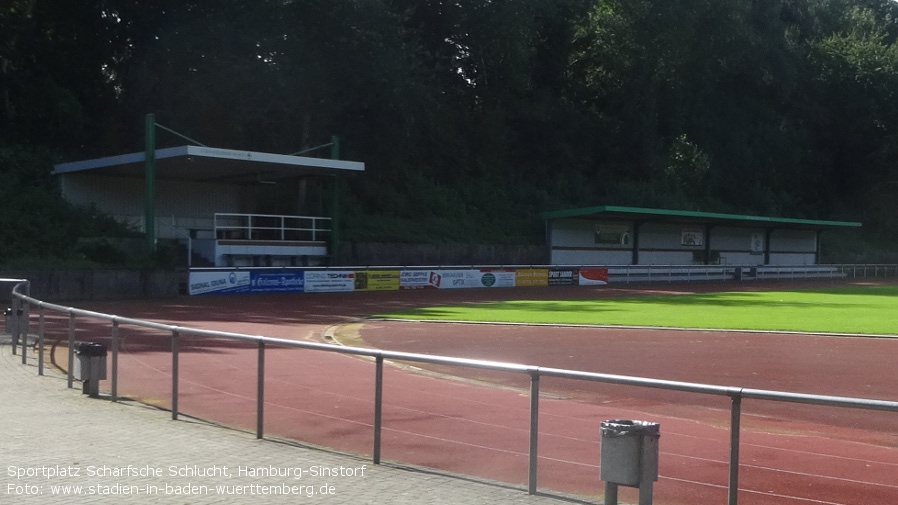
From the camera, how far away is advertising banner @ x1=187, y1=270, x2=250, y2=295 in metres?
38.4

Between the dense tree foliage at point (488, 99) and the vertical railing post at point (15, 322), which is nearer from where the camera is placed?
the vertical railing post at point (15, 322)

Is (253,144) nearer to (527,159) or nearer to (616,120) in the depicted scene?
(527,159)

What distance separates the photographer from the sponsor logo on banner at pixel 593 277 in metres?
54.2

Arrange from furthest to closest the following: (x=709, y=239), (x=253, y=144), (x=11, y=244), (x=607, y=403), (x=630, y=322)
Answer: (x=709, y=239)
(x=253, y=144)
(x=11, y=244)
(x=630, y=322)
(x=607, y=403)

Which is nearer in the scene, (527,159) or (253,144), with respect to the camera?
(253,144)

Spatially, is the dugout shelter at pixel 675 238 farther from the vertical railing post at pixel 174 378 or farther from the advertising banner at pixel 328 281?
the vertical railing post at pixel 174 378

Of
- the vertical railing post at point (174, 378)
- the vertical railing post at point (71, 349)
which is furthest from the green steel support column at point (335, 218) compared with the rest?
the vertical railing post at point (174, 378)

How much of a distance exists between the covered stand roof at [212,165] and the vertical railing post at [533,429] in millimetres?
31596

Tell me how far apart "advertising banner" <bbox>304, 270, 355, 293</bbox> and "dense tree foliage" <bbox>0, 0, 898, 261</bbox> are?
9245 mm

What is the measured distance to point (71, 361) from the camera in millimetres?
13797

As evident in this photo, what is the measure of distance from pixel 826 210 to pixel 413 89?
169 feet

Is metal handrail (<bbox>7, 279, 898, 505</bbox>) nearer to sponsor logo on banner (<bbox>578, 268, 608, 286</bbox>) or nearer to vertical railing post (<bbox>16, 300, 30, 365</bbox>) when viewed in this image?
vertical railing post (<bbox>16, 300, 30, 365</bbox>)

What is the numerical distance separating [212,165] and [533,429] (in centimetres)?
3557

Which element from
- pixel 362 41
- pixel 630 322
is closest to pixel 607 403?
pixel 630 322
